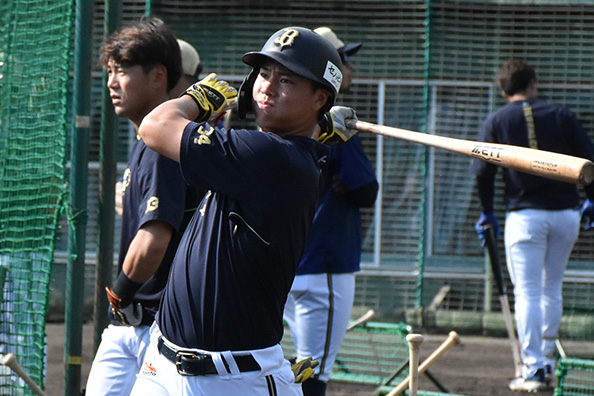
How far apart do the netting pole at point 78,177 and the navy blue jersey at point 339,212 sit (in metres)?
1.14

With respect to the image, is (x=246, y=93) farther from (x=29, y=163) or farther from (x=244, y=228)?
(x=29, y=163)

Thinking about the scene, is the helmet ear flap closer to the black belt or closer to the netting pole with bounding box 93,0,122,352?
the black belt

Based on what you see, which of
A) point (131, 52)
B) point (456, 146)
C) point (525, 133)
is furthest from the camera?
point (525, 133)

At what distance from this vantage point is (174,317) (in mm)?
3135

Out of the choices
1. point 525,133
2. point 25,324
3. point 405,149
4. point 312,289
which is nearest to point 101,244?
point 25,324

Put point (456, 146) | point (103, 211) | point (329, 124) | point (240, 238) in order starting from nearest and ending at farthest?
point (240, 238) → point (456, 146) → point (329, 124) → point (103, 211)

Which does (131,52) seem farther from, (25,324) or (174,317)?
(25,324)

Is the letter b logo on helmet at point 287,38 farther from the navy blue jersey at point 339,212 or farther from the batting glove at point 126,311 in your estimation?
the navy blue jersey at point 339,212

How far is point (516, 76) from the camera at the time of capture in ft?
23.2

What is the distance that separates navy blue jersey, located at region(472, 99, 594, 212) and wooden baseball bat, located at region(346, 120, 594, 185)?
3501mm

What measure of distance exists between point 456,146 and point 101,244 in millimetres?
2269

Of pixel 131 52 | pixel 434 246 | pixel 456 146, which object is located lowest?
pixel 434 246

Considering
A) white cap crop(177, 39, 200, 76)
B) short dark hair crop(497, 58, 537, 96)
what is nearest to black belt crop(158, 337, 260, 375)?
white cap crop(177, 39, 200, 76)

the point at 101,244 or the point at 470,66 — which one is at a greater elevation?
the point at 470,66
